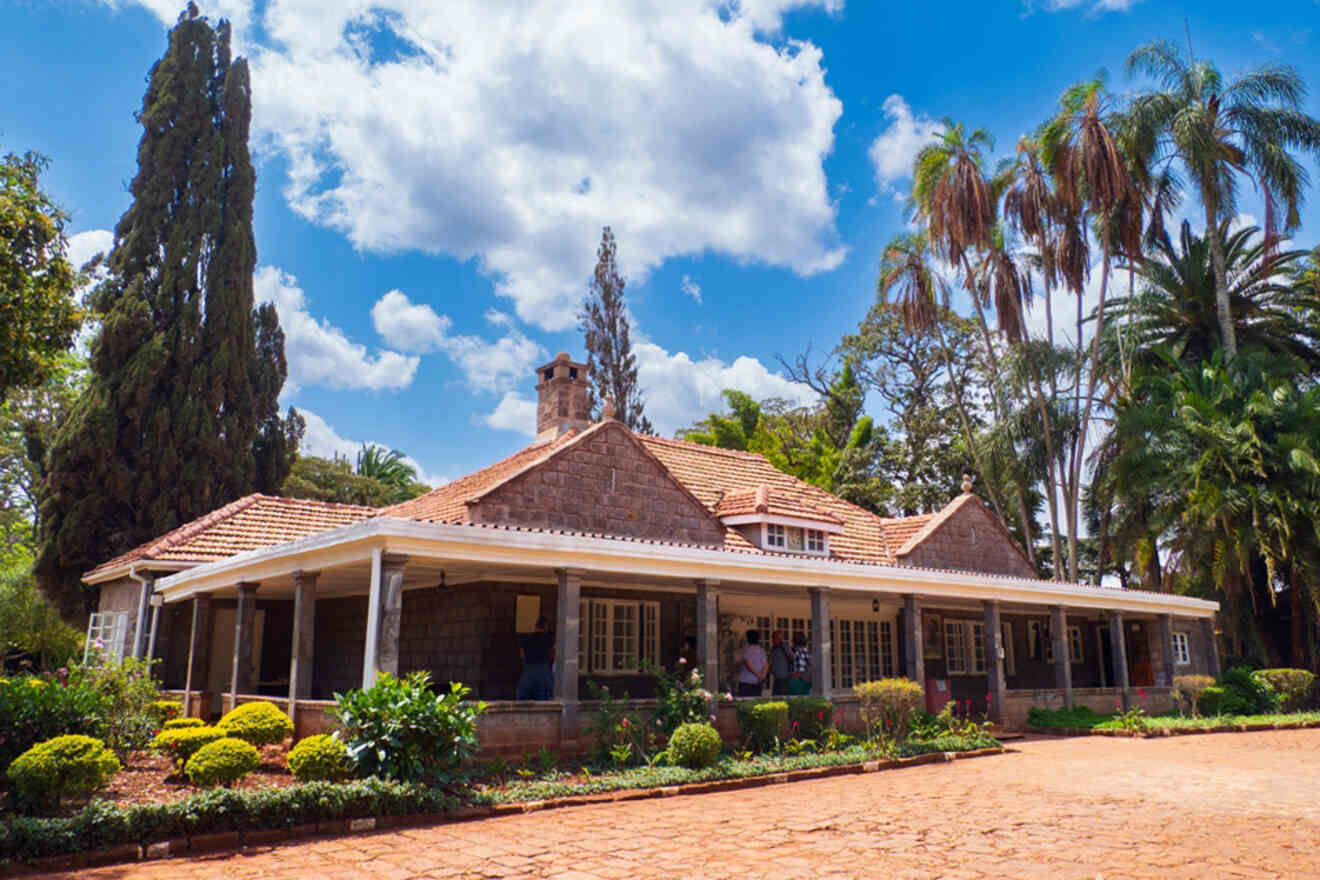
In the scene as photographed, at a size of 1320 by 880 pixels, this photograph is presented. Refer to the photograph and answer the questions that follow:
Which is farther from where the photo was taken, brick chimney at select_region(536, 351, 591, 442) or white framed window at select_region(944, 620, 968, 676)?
white framed window at select_region(944, 620, 968, 676)

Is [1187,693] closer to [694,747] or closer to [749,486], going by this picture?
[749,486]

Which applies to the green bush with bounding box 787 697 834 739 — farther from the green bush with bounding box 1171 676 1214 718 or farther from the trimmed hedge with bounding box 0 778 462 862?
the green bush with bounding box 1171 676 1214 718

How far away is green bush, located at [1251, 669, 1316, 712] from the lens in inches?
821

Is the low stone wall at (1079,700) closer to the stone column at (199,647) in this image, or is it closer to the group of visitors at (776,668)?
the group of visitors at (776,668)

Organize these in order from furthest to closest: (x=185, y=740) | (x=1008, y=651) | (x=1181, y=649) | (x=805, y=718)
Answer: (x=1181, y=649), (x=1008, y=651), (x=805, y=718), (x=185, y=740)

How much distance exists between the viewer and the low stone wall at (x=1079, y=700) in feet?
57.6

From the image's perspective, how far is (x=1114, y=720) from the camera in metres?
17.8

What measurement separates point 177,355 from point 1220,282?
28.7 metres

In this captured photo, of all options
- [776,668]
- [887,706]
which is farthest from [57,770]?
[887,706]

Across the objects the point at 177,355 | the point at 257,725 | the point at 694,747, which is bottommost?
the point at 694,747

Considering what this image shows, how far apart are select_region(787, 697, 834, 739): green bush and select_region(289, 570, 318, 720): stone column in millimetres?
6590

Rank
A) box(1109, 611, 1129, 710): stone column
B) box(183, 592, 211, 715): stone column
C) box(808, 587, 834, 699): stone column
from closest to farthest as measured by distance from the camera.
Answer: box(808, 587, 834, 699): stone column, box(183, 592, 211, 715): stone column, box(1109, 611, 1129, 710): stone column

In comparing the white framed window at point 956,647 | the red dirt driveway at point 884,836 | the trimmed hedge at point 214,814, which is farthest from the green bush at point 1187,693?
the trimmed hedge at point 214,814

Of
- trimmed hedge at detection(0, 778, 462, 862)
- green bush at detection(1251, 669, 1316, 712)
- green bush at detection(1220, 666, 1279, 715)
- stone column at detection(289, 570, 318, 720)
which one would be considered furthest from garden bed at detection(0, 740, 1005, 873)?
green bush at detection(1251, 669, 1316, 712)
